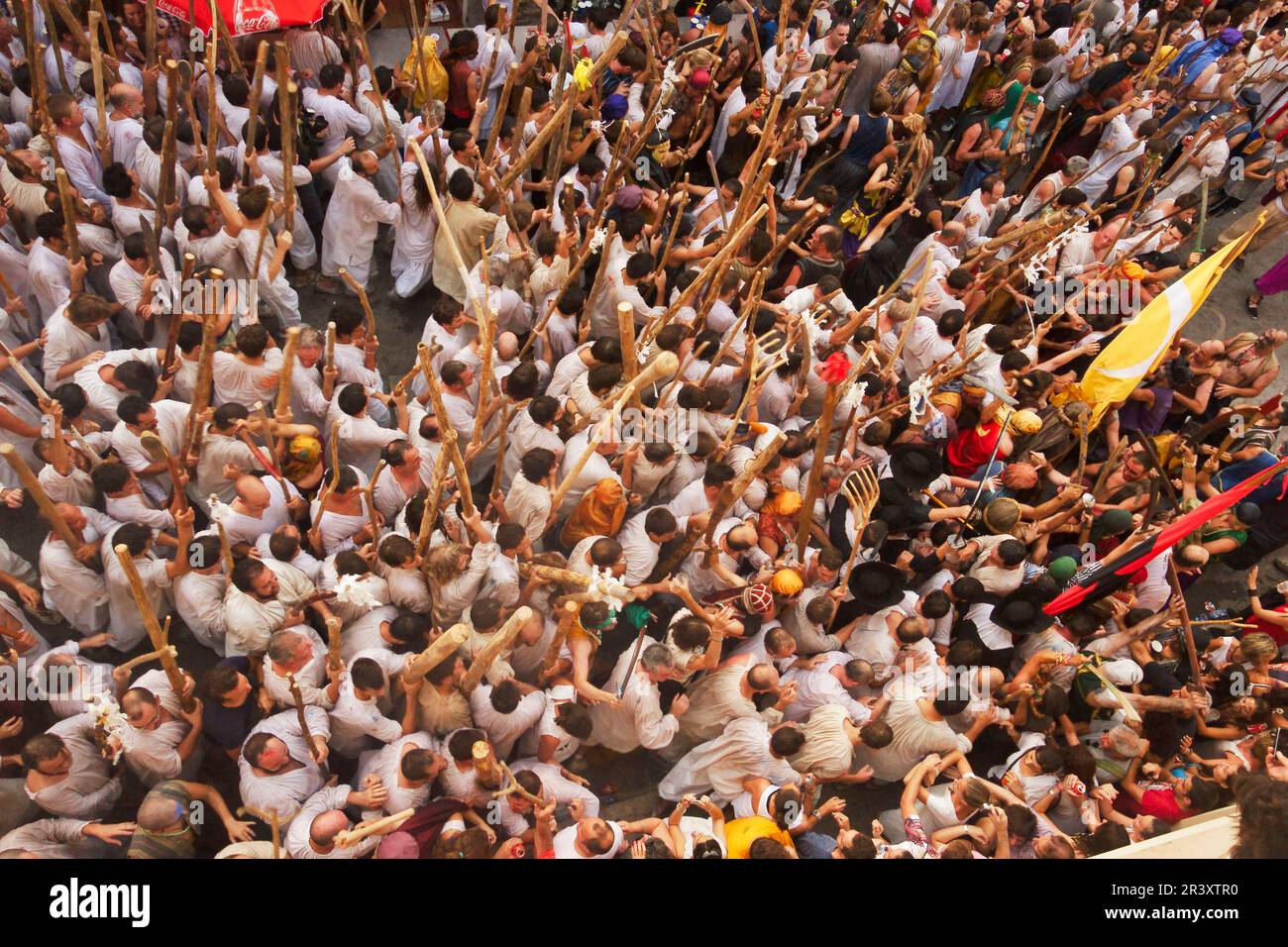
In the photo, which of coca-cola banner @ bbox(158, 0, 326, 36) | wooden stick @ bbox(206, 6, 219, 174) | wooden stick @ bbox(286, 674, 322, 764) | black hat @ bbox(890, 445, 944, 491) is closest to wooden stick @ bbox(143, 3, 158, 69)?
coca-cola banner @ bbox(158, 0, 326, 36)

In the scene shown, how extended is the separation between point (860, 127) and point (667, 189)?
2.43m

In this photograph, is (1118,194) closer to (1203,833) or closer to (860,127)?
(860,127)

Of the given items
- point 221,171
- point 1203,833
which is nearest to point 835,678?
point 1203,833

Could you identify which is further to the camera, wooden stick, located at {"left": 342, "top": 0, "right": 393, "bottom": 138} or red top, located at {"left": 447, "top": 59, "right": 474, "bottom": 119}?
red top, located at {"left": 447, "top": 59, "right": 474, "bottom": 119}

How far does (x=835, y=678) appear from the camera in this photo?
21.8 ft

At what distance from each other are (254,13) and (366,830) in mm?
6614

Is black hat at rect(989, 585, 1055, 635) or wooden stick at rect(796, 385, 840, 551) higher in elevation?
wooden stick at rect(796, 385, 840, 551)

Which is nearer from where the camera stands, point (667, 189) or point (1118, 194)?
point (667, 189)

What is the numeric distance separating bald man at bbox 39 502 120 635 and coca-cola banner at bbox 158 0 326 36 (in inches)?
172

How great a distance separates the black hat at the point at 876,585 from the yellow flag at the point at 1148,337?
8.23ft

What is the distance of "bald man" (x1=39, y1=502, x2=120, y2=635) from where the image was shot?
6.02 meters

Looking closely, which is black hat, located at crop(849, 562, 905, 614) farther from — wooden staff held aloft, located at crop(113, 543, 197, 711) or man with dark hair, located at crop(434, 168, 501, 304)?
wooden staff held aloft, located at crop(113, 543, 197, 711)

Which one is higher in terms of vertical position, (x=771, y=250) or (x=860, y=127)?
(x=860, y=127)

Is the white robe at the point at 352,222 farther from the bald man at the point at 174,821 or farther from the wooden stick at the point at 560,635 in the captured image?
the bald man at the point at 174,821
